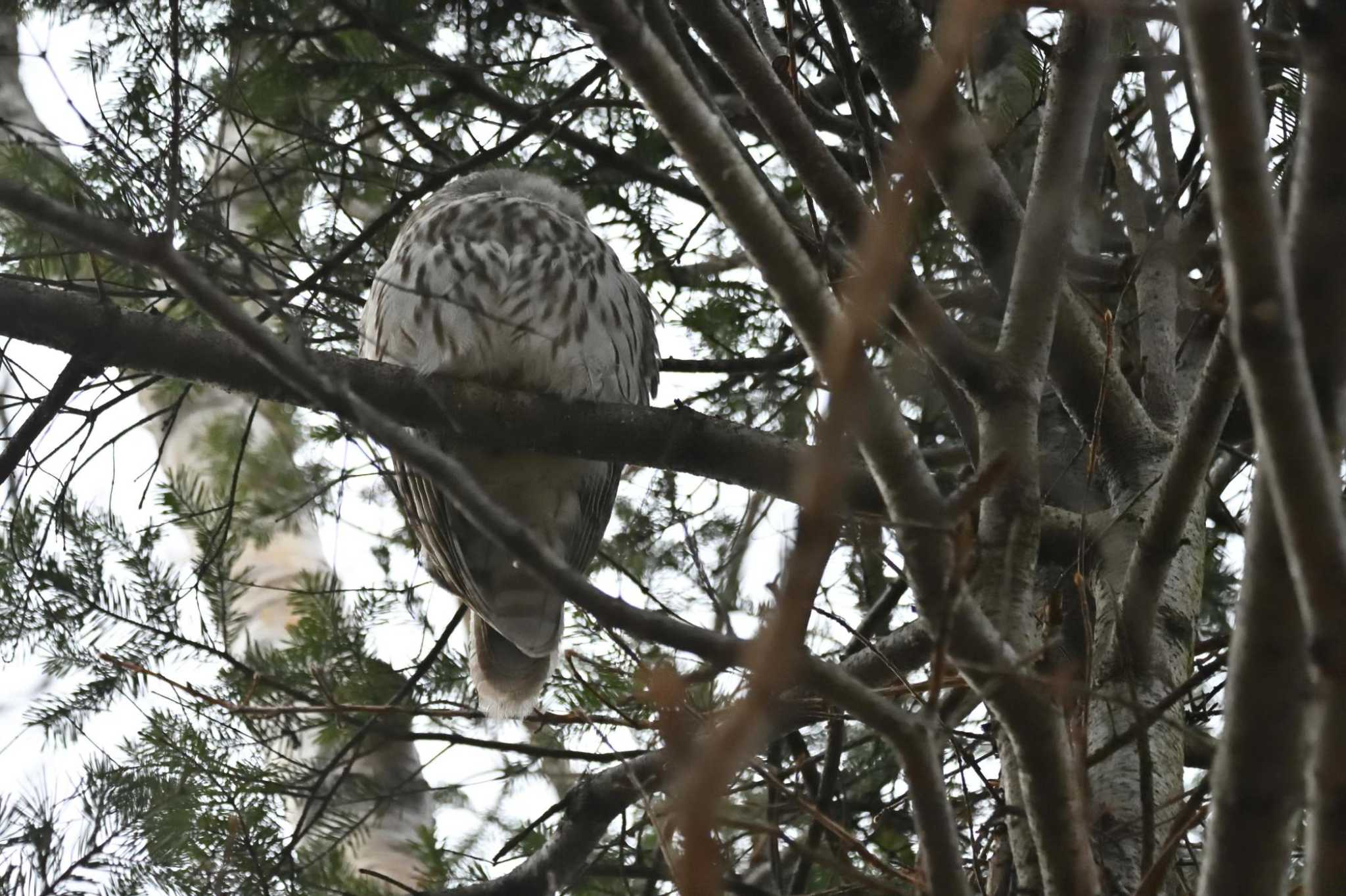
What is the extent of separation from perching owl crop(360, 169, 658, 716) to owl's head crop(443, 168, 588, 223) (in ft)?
0.20

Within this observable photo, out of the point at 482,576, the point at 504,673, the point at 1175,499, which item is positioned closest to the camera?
the point at 1175,499

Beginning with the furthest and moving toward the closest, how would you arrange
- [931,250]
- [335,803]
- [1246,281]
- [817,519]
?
[931,250] → [335,803] → [1246,281] → [817,519]

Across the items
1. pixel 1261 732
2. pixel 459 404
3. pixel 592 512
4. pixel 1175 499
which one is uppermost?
pixel 592 512

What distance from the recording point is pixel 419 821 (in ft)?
16.4

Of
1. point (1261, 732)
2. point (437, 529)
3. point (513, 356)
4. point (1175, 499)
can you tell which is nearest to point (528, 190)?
point (513, 356)

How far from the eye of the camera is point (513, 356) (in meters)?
3.48

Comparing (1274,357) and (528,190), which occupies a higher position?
(528,190)

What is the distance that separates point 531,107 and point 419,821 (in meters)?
2.50

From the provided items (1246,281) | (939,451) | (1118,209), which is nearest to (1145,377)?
(1118,209)

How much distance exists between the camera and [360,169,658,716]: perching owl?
139 inches

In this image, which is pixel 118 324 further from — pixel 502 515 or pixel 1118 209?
pixel 1118 209

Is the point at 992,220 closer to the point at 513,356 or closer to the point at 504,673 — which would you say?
the point at 513,356

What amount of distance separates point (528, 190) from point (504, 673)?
1429mm

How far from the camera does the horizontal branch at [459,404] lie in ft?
8.48
